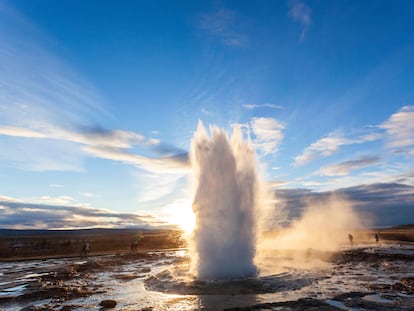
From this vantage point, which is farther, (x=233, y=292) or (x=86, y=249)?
(x=86, y=249)

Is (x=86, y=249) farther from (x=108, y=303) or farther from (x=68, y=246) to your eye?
(x=108, y=303)

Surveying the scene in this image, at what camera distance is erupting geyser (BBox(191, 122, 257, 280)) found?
733 inches

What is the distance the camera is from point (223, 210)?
1975cm

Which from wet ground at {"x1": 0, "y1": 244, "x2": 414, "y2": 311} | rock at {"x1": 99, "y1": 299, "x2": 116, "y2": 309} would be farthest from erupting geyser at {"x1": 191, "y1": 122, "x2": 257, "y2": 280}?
rock at {"x1": 99, "y1": 299, "x2": 116, "y2": 309}

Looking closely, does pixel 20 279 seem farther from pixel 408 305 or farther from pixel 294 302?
pixel 408 305

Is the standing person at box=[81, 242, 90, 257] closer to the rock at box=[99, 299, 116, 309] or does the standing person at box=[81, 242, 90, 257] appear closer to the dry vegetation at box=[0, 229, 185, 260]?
the dry vegetation at box=[0, 229, 185, 260]

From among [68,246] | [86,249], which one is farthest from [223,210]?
[68,246]

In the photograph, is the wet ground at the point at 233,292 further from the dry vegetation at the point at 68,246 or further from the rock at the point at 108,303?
the dry vegetation at the point at 68,246

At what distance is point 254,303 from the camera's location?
11.9 meters

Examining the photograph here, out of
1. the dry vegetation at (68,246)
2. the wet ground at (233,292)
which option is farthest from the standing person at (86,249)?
the wet ground at (233,292)

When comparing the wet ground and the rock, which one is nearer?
the wet ground

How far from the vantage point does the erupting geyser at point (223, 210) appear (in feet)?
61.1

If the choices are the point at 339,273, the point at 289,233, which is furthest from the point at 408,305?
the point at 289,233

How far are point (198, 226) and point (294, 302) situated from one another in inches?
350
